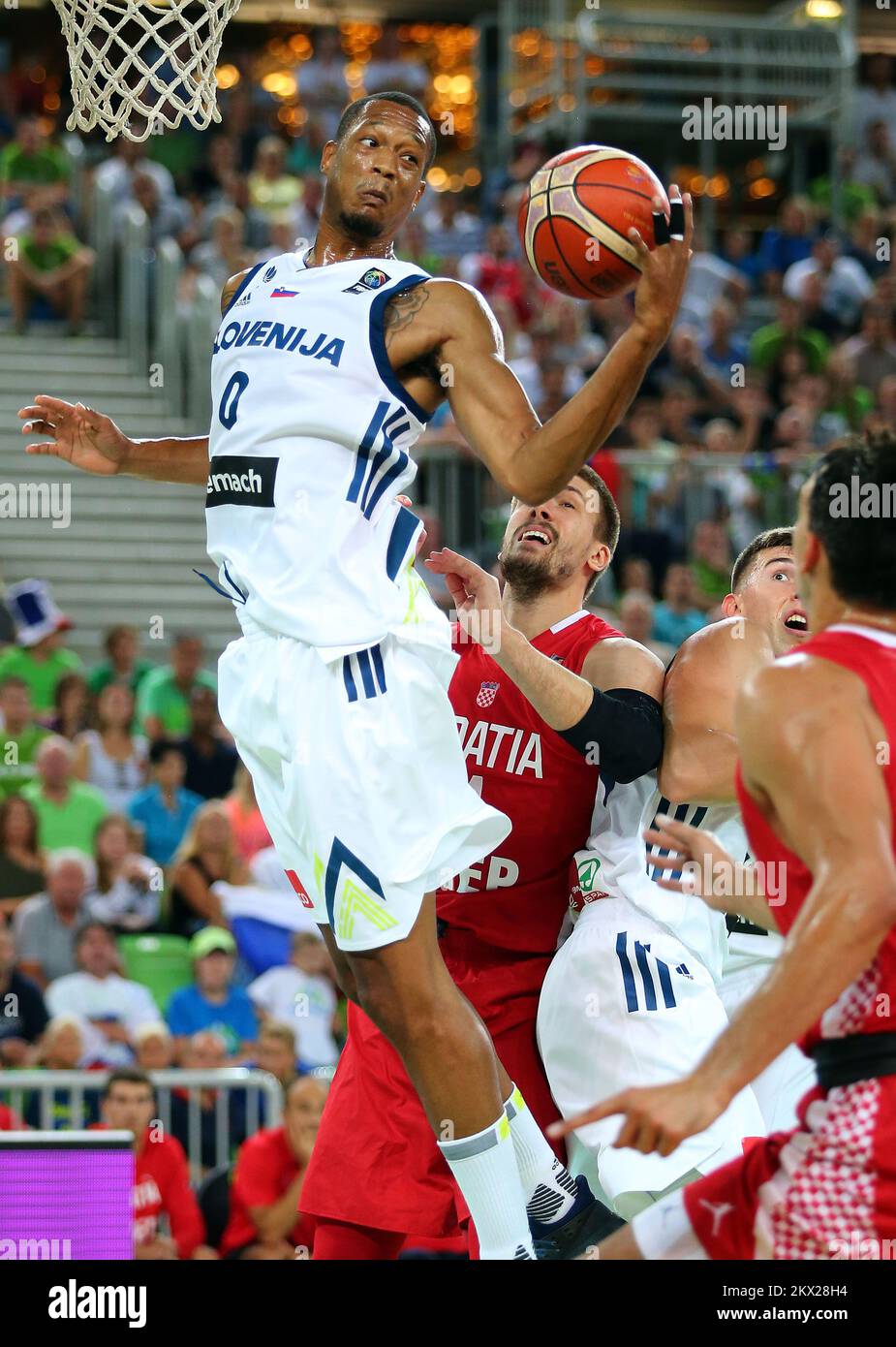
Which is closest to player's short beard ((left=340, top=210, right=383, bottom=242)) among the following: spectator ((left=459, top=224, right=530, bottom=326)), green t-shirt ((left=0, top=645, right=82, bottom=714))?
green t-shirt ((left=0, top=645, right=82, bottom=714))

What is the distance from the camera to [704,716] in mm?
4414

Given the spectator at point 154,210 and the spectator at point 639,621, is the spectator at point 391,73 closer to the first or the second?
the spectator at point 154,210

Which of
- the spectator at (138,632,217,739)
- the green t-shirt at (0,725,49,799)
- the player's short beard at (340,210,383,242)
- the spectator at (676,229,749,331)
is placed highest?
the player's short beard at (340,210,383,242)

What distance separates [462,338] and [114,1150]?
2.37 meters

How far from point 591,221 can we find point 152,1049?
5016 mm

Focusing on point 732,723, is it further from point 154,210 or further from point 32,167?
point 32,167

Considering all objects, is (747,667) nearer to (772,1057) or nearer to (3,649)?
(772,1057)

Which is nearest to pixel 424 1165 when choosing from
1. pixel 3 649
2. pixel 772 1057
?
pixel 772 1057

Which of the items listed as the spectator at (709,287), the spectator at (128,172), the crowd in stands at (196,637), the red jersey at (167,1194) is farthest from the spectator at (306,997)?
the spectator at (709,287)

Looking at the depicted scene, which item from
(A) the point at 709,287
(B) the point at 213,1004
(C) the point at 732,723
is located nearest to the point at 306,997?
(B) the point at 213,1004

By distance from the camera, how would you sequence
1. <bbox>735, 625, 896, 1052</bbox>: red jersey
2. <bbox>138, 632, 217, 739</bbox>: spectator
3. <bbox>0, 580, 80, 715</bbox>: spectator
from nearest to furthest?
<bbox>735, 625, 896, 1052</bbox>: red jersey, <bbox>138, 632, 217, 739</bbox>: spectator, <bbox>0, 580, 80, 715</bbox>: spectator

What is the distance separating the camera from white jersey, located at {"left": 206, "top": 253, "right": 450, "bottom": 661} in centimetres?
385

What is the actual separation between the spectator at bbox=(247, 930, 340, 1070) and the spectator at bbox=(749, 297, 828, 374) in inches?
264

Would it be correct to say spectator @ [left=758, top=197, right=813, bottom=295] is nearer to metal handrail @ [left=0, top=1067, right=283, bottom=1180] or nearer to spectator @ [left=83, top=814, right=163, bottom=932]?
spectator @ [left=83, top=814, right=163, bottom=932]
